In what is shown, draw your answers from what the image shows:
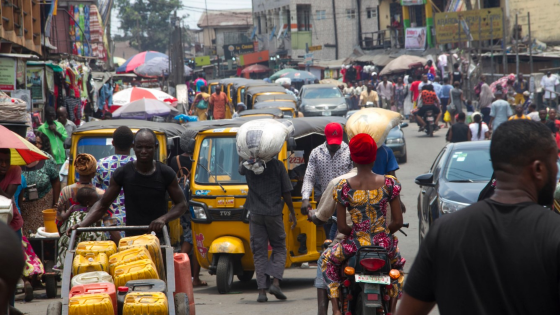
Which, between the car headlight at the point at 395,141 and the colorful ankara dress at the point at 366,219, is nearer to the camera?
the colorful ankara dress at the point at 366,219

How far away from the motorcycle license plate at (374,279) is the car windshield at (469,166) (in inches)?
169

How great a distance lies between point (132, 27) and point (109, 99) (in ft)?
231

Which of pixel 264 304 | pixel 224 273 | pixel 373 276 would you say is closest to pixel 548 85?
pixel 224 273

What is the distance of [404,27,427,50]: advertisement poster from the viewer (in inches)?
1772

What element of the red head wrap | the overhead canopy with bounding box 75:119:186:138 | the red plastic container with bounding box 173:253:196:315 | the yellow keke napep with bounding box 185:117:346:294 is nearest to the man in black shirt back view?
the red head wrap

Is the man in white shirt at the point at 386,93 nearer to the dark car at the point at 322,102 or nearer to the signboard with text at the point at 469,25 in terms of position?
the dark car at the point at 322,102

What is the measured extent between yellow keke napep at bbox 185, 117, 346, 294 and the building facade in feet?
164

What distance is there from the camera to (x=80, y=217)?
747 centimetres

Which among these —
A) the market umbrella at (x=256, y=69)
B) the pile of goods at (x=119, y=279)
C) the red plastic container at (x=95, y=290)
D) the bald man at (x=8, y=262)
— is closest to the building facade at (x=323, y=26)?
the market umbrella at (x=256, y=69)

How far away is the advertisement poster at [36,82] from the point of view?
49.6 feet

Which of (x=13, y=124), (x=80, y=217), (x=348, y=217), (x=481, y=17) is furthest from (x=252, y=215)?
(x=481, y=17)

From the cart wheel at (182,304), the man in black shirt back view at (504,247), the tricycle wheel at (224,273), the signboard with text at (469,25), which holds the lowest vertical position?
the tricycle wheel at (224,273)

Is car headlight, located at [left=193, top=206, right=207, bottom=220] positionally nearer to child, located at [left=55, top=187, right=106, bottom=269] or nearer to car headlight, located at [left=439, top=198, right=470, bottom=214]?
child, located at [left=55, top=187, right=106, bottom=269]

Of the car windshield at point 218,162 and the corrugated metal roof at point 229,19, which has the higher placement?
the corrugated metal roof at point 229,19
